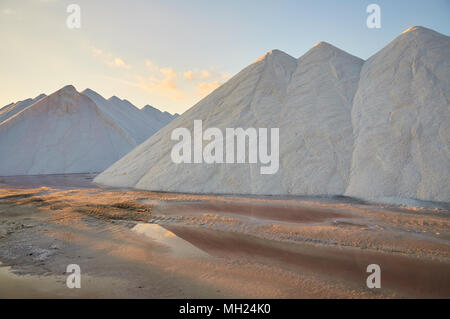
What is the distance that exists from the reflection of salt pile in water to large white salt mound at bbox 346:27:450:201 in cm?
4

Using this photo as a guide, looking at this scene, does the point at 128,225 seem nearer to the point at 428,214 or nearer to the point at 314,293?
the point at 314,293

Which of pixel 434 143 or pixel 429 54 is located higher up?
pixel 429 54

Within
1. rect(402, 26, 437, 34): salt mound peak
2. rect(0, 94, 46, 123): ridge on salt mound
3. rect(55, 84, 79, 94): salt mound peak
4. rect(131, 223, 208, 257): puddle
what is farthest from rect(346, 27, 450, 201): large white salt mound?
rect(0, 94, 46, 123): ridge on salt mound

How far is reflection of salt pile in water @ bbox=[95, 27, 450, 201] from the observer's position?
9.64 m

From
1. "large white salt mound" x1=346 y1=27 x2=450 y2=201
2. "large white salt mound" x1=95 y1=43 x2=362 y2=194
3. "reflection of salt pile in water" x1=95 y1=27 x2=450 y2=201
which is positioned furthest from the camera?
"large white salt mound" x1=95 y1=43 x2=362 y2=194

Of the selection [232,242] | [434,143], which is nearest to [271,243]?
[232,242]

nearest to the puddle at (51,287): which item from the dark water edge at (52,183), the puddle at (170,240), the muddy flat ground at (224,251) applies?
the muddy flat ground at (224,251)

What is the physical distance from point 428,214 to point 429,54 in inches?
425

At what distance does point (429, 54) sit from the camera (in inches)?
510

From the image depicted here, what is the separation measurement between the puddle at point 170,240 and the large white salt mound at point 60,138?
72.1 feet

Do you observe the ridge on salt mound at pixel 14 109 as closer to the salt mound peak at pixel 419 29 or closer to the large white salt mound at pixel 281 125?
the large white salt mound at pixel 281 125

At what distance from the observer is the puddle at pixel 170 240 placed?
4.28 m

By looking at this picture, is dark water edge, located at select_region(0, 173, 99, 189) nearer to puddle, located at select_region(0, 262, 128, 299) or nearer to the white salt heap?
the white salt heap

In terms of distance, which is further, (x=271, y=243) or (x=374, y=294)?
(x=271, y=243)
